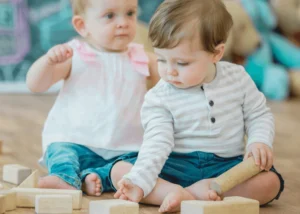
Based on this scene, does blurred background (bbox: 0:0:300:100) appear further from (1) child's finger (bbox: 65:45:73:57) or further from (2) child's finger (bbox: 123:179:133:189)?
(2) child's finger (bbox: 123:179:133:189)

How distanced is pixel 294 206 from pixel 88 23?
22.6 inches

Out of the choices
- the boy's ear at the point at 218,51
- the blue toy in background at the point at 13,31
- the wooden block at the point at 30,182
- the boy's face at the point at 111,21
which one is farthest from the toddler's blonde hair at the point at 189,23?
the blue toy in background at the point at 13,31

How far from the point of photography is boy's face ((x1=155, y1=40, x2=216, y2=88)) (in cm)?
124

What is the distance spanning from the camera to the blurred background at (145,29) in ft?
9.86

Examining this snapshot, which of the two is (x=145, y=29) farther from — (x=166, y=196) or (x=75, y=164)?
(x=166, y=196)

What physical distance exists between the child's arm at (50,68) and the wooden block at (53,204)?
0.38 m

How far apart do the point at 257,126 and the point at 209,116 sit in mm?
93

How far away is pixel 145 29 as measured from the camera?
292 centimetres

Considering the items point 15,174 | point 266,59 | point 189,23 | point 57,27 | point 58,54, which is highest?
point 189,23

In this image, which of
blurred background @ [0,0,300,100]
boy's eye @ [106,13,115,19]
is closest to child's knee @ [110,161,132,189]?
boy's eye @ [106,13,115,19]

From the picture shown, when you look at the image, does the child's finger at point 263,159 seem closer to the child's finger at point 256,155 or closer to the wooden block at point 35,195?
the child's finger at point 256,155

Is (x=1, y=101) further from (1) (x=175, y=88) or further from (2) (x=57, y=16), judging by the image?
(1) (x=175, y=88)

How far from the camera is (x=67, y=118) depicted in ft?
4.96

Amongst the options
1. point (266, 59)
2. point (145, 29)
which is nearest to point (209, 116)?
point (145, 29)
